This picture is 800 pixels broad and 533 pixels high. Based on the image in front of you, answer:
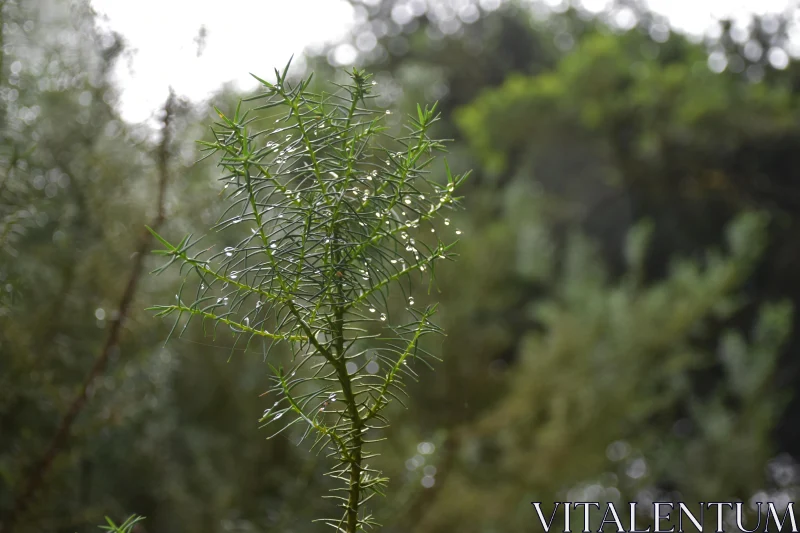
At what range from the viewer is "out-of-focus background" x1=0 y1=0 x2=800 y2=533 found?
746mm

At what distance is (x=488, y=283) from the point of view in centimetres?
153

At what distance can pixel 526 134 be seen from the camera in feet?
6.13

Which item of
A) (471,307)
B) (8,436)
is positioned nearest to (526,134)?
(471,307)

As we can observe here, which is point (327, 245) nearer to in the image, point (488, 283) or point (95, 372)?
point (95, 372)

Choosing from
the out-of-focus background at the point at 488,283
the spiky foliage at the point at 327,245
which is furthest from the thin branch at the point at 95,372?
the spiky foliage at the point at 327,245

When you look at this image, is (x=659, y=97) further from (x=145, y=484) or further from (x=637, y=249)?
(x=145, y=484)

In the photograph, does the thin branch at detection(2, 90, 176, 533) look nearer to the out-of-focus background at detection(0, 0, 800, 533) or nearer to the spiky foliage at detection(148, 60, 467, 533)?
the out-of-focus background at detection(0, 0, 800, 533)

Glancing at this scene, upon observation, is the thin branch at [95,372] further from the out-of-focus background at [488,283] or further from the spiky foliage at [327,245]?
the spiky foliage at [327,245]

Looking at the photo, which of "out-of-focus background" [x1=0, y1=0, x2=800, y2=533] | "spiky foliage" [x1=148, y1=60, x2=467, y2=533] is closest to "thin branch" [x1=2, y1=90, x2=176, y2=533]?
"out-of-focus background" [x1=0, y1=0, x2=800, y2=533]

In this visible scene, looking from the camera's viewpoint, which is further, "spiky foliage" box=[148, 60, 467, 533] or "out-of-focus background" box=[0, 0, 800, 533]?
"out-of-focus background" box=[0, 0, 800, 533]

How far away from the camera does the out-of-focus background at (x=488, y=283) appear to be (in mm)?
746

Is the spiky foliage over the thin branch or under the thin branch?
under

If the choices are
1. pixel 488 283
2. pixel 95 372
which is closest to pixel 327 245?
pixel 95 372

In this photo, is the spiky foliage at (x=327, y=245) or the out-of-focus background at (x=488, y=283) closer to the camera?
the spiky foliage at (x=327, y=245)
